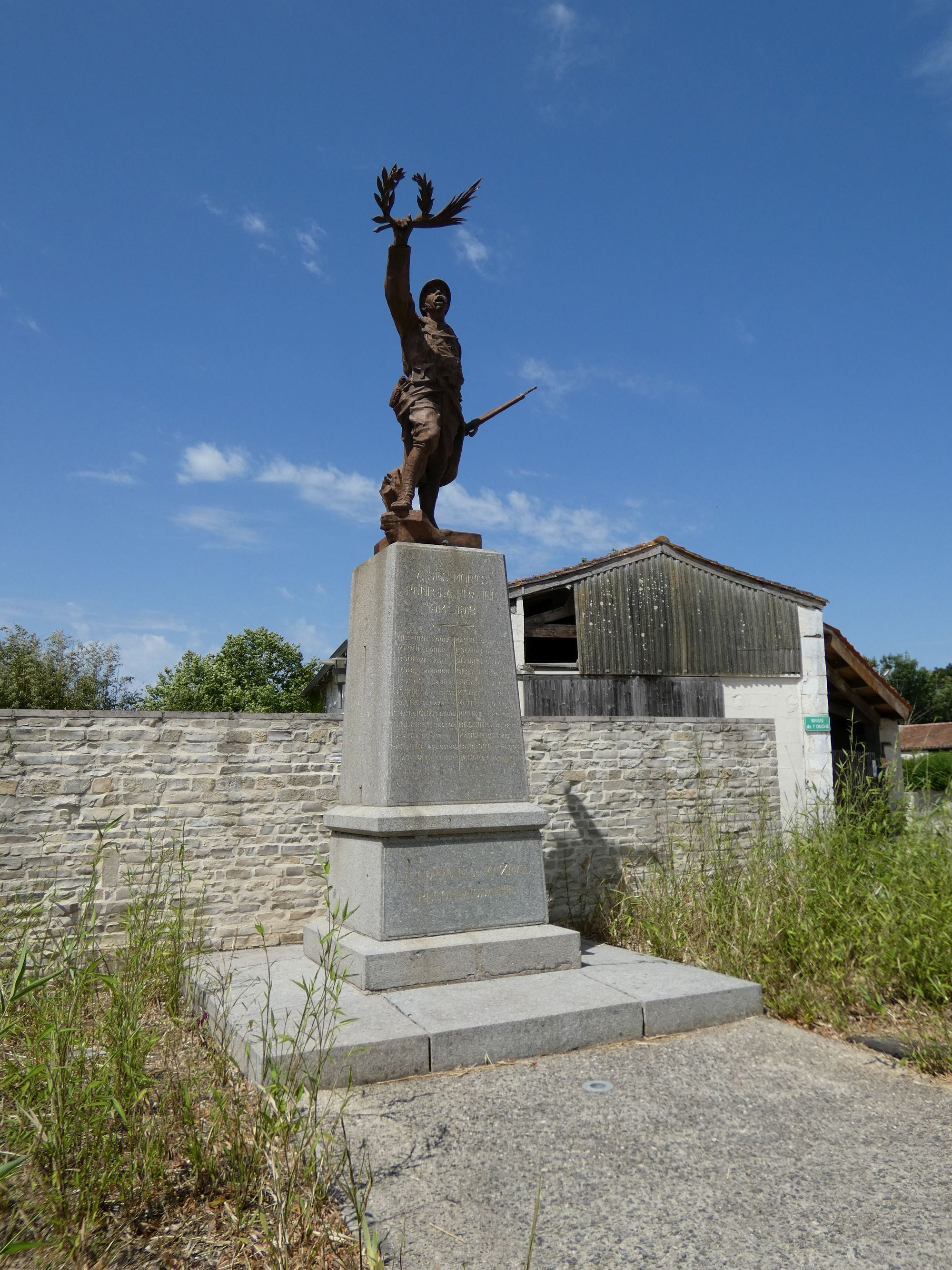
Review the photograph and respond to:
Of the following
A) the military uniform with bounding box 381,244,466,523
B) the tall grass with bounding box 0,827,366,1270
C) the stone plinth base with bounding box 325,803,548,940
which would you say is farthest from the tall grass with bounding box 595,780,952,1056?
the military uniform with bounding box 381,244,466,523

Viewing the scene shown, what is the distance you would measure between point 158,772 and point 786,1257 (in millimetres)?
5884

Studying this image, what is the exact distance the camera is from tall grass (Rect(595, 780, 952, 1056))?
4.52 metres

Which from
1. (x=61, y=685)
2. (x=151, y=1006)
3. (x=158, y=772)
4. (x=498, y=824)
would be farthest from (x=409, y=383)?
(x=61, y=685)

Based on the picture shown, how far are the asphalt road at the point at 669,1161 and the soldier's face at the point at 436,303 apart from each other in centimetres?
482

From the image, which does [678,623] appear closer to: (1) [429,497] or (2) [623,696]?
(2) [623,696]

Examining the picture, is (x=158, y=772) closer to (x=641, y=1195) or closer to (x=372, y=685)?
(x=372, y=685)

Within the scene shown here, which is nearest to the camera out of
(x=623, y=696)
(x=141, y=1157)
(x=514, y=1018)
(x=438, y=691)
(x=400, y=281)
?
(x=141, y=1157)

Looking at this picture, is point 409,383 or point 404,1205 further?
point 409,383

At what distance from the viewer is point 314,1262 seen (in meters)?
2.17

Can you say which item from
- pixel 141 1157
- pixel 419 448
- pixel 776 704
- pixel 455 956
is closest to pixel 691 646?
pixel 776 704

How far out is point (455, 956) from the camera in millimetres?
4727

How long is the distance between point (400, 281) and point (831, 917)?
15.9 ft

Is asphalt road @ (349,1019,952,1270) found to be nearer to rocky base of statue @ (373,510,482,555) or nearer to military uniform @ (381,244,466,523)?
rocky base of statue @ (373,510,482,555)

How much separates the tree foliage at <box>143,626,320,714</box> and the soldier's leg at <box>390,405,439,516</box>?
80.4ft
